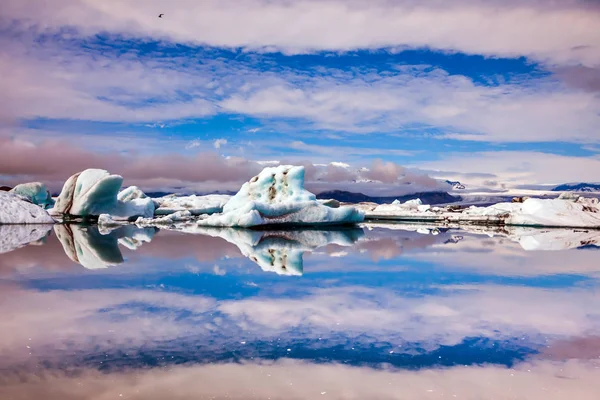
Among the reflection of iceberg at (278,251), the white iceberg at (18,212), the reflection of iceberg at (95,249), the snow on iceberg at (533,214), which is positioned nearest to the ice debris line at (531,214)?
the snow on iceberg at (533,214)

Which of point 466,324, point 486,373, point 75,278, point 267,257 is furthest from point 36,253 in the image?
point 486,373

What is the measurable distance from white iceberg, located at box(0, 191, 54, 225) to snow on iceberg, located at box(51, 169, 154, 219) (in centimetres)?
191

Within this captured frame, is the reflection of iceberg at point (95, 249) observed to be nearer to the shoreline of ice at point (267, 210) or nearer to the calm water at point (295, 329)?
the calm water at point (295, 329)

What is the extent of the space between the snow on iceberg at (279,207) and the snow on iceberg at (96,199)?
443cm

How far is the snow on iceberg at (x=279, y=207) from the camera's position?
51.8 feet

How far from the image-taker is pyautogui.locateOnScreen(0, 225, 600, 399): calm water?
9.05ft

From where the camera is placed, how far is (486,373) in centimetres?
299

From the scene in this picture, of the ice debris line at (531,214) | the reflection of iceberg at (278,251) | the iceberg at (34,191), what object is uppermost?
the iceberg at (34,191)

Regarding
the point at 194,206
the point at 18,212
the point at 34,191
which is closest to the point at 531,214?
the point at 194,206

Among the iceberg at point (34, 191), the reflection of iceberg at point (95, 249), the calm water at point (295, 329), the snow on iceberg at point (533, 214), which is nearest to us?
the calm water at point (295, 329)

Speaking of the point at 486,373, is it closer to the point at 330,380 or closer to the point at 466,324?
the point at 330,380

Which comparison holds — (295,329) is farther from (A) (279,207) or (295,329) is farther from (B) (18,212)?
(B) (18,212)

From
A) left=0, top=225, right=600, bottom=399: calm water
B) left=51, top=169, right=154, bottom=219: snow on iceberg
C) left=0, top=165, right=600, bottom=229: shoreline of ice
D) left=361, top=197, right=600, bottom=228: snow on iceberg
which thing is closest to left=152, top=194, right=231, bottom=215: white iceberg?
left=0, top=165, right=600, bottom=229: shoreline of ice

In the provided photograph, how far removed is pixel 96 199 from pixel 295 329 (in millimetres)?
17514
